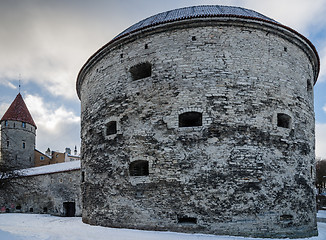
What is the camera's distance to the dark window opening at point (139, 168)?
8.98 m

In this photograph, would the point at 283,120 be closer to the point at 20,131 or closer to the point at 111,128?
the point at 111,128

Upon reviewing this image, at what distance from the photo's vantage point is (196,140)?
8.19 meters

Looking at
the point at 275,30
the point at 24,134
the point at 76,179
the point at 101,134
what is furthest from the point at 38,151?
the point at 275,30

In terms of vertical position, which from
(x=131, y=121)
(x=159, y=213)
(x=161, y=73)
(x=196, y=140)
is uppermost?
(x=161, y=73)

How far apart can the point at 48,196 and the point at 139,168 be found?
1121cm

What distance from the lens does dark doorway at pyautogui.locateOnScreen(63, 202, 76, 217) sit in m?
16.6

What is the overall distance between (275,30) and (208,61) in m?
2.46

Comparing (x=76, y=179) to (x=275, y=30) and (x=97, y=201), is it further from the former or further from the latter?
(x=275, y=30)

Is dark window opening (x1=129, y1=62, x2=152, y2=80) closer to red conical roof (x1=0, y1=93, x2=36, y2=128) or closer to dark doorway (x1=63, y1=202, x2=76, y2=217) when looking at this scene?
dark doorway (x1=63, y1=202, x2=76, y2=217)

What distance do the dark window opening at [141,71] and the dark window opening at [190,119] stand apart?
209cm

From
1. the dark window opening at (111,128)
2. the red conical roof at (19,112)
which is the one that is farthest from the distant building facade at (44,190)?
the red conical roof at (19,112)

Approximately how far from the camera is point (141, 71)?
977cm

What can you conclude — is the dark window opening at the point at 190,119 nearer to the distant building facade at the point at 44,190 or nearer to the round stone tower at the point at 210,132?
the round stone tower at the point at 210,132

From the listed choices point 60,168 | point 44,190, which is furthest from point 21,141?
point 44,190
